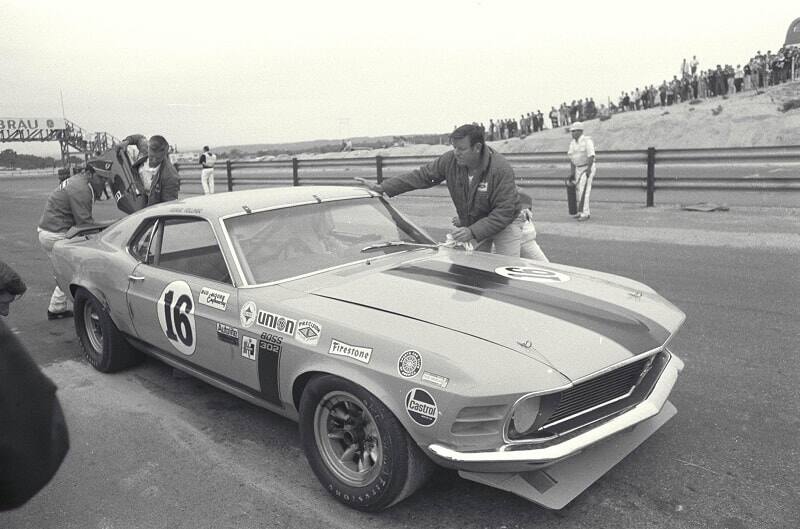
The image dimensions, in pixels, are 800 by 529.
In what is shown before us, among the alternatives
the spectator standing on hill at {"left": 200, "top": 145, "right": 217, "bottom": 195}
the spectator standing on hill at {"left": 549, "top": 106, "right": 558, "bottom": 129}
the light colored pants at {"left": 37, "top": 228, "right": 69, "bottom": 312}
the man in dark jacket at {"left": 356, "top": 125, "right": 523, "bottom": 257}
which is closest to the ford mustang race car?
the man in dark jacket at {"left": 356, "top": 125, "right": 523, "bottom": 257}

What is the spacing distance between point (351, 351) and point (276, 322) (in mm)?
539

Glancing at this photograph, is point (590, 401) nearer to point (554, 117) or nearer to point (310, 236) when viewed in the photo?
point (310, 236)

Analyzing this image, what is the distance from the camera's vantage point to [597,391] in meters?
2.82

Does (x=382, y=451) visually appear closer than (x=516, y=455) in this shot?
No

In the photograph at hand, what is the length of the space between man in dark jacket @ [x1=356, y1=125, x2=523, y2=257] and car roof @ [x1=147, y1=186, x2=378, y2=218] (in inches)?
27.4

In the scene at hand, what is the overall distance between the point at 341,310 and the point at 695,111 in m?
32.5

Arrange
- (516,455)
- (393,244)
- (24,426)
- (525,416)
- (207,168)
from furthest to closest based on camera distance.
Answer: (207,168)
(393,244)
(525,416)
(516,455)
(24,426)

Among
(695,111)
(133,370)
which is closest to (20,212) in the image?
(133,370)

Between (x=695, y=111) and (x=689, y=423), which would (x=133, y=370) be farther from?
(x=695, y=111)

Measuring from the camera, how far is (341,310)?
314 cm

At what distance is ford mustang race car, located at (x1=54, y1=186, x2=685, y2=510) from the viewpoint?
2.61 meters

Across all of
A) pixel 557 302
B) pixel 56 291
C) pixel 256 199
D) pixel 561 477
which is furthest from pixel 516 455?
pixel 56 291

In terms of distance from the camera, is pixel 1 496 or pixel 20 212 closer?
pixel 1 496

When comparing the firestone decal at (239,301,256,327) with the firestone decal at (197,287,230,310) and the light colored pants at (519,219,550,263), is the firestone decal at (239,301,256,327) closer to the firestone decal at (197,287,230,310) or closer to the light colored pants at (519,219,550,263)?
the firestone decal at (197,287,230,310)
